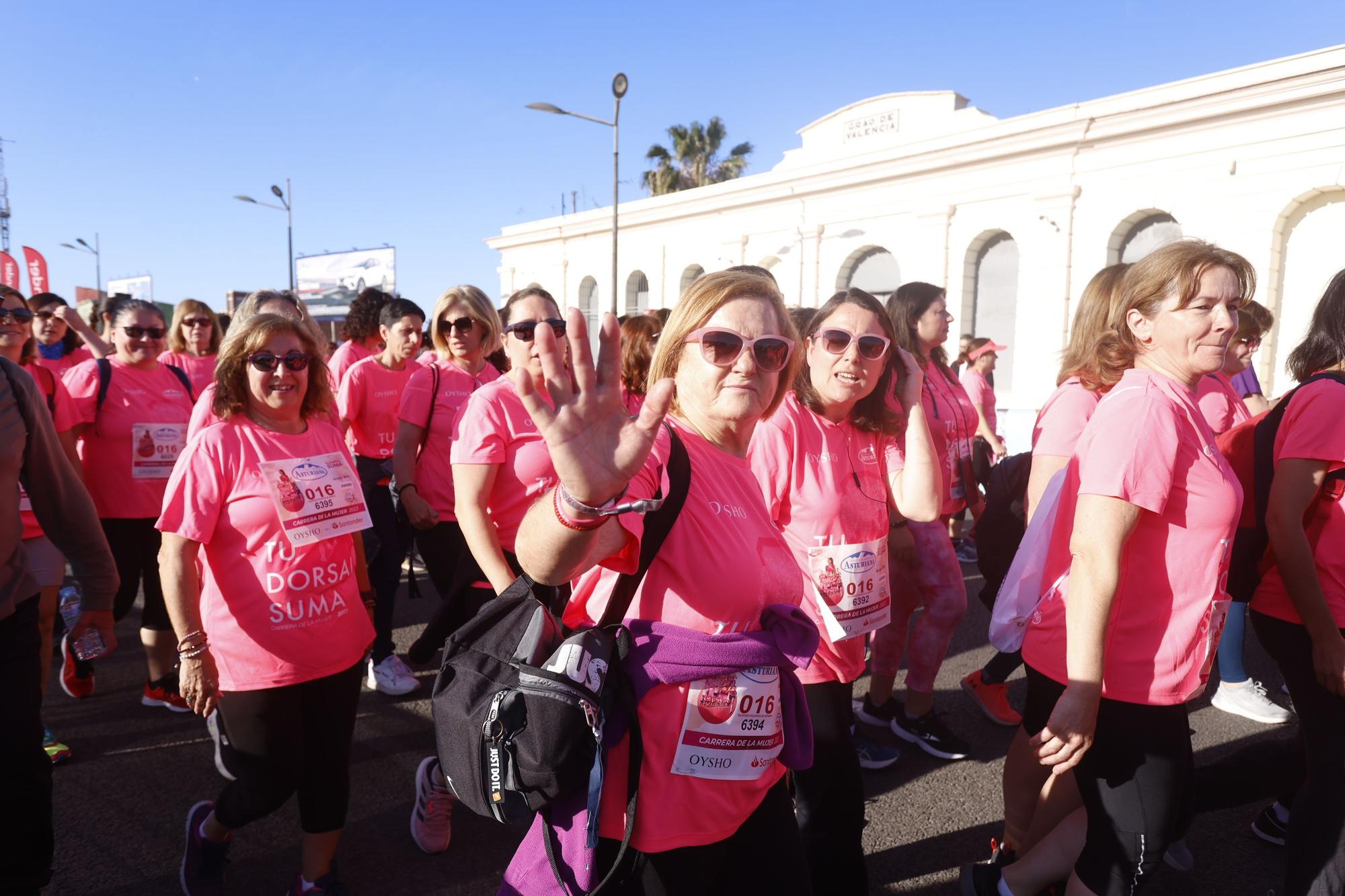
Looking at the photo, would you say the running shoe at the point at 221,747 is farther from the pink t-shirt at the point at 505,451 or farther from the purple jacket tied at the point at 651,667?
the purple jacket tied at the point at 651,667

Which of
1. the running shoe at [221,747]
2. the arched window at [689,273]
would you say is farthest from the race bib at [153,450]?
the arched window at [689,273]

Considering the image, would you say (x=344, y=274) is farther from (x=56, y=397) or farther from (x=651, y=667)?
(x=651, y=667)

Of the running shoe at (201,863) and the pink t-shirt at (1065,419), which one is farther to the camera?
the pink t-shirt at (1065,419)

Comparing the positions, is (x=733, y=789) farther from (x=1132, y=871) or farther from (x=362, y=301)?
(x=362, y=301)

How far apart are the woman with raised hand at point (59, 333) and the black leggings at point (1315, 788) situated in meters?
6.43

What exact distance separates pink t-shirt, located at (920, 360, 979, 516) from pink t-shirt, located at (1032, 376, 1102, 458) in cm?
108

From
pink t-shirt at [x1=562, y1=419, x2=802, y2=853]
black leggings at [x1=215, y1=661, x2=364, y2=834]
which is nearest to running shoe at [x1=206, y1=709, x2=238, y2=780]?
black leggings at [x1=215, y1=661, x2=364, y2=834]

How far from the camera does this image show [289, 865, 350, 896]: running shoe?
2625 mm

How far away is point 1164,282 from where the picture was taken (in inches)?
89.3

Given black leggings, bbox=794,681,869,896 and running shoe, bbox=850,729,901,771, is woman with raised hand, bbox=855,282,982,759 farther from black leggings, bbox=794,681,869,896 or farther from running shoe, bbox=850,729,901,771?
black leggings, bbox=794,681,869,896

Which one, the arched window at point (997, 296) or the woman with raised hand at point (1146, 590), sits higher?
the arched window at point (997, 296)

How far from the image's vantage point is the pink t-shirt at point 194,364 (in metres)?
4.98

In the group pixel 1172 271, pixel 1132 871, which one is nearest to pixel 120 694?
pixel 1132 871

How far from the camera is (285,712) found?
8.18 ft
